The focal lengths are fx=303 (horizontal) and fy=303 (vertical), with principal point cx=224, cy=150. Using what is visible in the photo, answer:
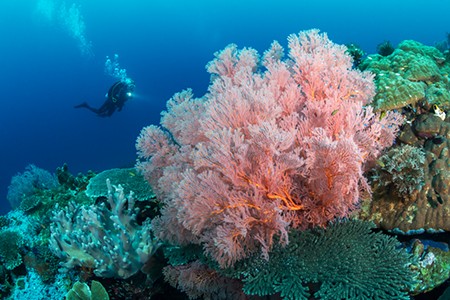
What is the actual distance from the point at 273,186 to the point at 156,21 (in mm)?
102504

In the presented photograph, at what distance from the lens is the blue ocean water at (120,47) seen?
47.3m

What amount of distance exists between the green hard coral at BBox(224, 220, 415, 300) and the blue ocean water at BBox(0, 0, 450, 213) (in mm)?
34144

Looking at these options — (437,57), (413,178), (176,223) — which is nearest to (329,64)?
(413,178)

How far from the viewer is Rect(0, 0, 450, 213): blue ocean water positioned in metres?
47.3

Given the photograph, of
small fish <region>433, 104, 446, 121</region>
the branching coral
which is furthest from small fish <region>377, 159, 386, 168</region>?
the branching coral

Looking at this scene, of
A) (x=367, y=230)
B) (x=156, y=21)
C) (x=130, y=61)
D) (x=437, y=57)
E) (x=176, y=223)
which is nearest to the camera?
(x=367, y=230)

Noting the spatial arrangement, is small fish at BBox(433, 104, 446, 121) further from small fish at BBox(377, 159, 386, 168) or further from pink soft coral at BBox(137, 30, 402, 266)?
small fish at BBox(377, 159, 386, 168)

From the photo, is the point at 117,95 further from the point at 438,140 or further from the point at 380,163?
the point at 438,140

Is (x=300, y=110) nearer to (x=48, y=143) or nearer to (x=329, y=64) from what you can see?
(x=329, y=64)

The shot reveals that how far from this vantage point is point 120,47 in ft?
266

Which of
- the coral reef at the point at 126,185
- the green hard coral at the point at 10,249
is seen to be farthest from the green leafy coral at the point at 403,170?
the green hard coral at the point at 10,249

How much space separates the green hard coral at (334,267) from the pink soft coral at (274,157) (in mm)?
148

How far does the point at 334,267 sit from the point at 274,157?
1127 millimetres

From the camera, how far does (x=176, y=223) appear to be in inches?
128
